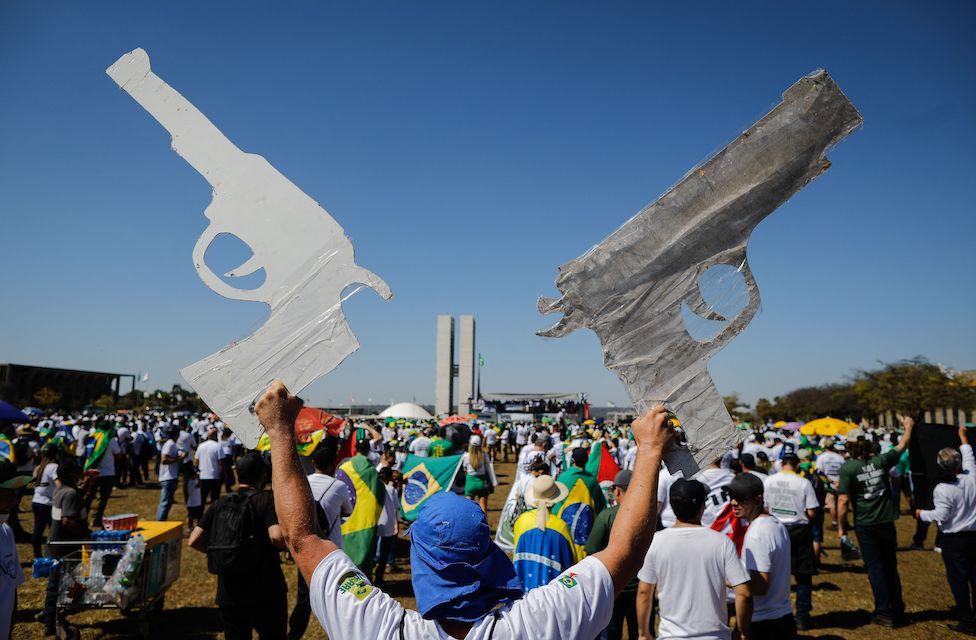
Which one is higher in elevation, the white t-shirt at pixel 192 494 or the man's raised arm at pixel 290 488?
the man's raised arm at pixel 290 488

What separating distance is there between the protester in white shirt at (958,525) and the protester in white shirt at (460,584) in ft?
22.3

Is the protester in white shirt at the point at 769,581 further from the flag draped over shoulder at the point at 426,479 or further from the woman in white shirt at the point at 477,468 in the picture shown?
the woman in white shirt at the point at 477,468

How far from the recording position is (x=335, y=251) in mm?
2229

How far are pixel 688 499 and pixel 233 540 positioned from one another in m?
3.29

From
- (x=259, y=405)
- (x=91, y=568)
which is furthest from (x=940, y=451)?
(x=91, y=568)

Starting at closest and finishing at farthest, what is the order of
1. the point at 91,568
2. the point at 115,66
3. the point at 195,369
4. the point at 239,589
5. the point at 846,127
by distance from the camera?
the point at 846,127 < the point at 195,369 < the point at 115,66 < the point at 239,589 < the point at 91,568

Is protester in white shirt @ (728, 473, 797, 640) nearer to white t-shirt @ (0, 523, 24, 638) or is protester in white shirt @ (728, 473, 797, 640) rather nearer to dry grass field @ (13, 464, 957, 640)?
dry grass field @ (13, 464, 957, 640)

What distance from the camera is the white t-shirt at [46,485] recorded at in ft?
29.0

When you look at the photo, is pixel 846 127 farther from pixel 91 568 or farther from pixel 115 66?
pixel 91 568

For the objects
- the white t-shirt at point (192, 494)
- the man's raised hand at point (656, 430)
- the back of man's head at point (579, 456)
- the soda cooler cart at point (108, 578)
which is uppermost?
the man's raised hand at point (656, 430)

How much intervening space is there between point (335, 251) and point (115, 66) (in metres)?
1.23

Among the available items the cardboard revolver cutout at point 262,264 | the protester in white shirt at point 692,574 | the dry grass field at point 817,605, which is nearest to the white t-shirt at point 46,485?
the dry grass field at point 817,605

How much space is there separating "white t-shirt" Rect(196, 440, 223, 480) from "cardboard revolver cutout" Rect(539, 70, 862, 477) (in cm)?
1073

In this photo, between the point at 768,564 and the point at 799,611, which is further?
the point at 799,611
